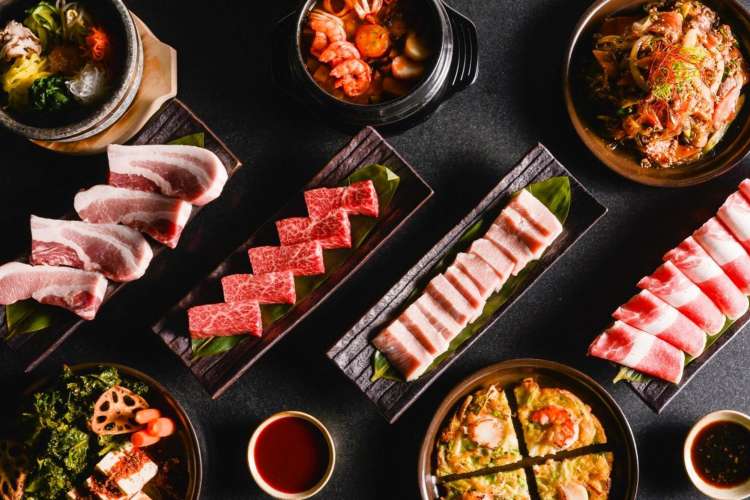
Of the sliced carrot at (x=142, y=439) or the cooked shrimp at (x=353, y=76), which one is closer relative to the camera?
the cooked shrimp at (x=353, y=76)

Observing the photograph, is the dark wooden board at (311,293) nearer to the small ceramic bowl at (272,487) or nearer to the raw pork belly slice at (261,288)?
the raw pork belly slice at (261,288)

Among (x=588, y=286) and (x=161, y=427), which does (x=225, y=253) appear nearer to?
(x=161, y=427)

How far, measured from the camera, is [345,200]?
337 cm

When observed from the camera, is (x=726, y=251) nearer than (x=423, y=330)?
No

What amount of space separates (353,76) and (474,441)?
1.92 metres

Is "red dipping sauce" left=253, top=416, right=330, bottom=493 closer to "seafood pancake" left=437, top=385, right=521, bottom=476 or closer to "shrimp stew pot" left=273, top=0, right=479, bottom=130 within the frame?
"seafood pancake" left=437, top=385, right=521, bottom=476

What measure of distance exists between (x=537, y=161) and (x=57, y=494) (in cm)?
295

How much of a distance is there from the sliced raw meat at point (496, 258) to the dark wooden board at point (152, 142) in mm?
1313

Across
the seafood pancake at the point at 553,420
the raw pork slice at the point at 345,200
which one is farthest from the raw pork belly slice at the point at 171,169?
the seafood pancake at the point at 553,420

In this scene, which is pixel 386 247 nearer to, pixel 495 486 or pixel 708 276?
pixel 495 486

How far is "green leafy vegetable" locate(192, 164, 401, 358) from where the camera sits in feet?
11.1

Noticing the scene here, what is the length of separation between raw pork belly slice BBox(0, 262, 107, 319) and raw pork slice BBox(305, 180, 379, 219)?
1124 millimetres

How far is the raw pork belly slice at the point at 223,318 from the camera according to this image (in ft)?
11.0

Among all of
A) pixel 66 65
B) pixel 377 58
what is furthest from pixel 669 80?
pixel 66 65
